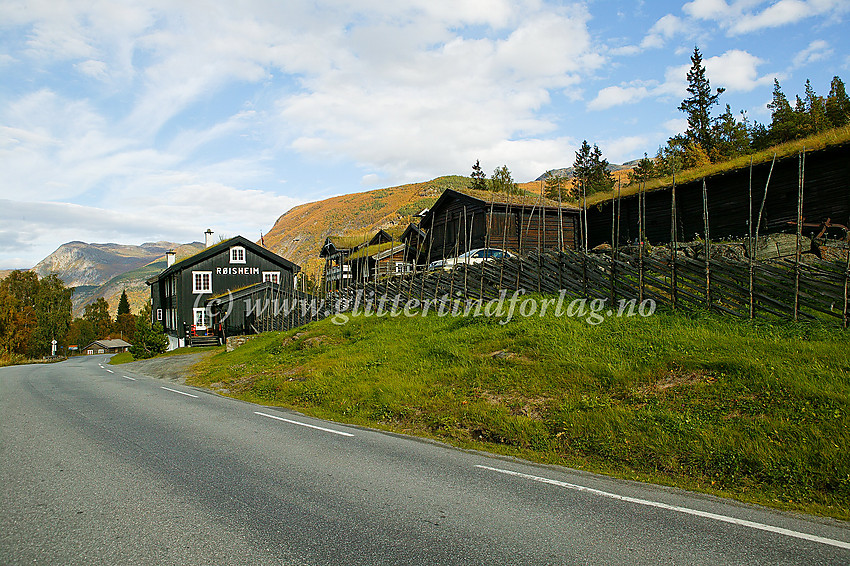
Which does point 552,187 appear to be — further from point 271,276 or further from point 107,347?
point 107,347

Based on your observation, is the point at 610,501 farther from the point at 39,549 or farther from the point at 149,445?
the point at 149,445

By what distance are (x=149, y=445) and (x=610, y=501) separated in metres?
6.75

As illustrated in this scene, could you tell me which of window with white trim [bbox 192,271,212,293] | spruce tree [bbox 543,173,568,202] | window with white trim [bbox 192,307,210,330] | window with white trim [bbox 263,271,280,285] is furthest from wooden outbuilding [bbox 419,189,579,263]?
window with white trim [bbox 192,307,210,330]

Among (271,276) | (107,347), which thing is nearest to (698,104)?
(271,276)

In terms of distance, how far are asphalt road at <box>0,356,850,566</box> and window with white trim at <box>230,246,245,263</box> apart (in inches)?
1524

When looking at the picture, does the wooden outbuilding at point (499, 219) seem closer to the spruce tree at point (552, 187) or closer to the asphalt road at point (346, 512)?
the spruce tree at point (552, 187)

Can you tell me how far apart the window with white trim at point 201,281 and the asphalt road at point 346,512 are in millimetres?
37732

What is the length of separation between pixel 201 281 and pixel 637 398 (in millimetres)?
42468

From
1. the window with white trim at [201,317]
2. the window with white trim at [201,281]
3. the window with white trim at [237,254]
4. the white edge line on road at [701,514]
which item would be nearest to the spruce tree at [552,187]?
the window with white trim at [237,254]

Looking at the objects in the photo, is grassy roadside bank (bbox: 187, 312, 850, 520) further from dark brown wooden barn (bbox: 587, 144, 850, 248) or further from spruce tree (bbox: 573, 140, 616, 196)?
spruce tree (bbox: 573, 140, 616, 196)

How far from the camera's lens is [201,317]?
43.6 meters

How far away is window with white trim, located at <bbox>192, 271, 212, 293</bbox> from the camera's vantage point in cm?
4334

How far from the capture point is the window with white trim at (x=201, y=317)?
4322cm

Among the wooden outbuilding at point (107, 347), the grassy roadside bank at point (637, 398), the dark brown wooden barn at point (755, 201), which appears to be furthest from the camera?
the wooden outbuilding at point (107, 347)
